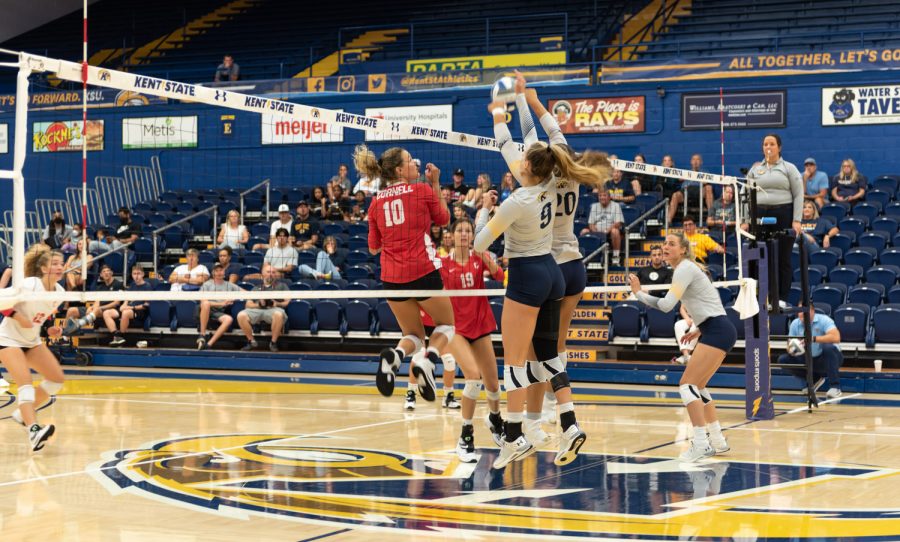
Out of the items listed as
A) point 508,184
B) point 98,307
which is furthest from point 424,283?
point 98,307

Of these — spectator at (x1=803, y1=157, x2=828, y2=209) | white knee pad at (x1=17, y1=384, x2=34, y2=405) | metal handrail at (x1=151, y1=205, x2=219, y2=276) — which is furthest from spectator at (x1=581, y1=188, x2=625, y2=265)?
white knee pad at (x1=17, y1=384, x2=34, y2=405)

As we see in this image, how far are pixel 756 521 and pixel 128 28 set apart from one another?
2594cm

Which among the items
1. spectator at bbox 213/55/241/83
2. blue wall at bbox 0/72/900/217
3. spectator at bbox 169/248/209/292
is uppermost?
spectator at bbox 213/55/241/83

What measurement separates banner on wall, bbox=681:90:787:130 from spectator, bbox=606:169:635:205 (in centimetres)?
220

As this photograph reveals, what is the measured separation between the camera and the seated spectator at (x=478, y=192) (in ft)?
48.6

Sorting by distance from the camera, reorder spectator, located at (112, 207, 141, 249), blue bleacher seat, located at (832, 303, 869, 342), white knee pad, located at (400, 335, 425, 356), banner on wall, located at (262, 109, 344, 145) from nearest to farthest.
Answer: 1. white knee pad, located at (400, 335, 425, 356)
2. blue bleacher seat, located at (832, 303, 869, 342)
3. spectator, located at (112, 207, 141, 249)
4. banner on wall, located at (262, 109, 344, 145)

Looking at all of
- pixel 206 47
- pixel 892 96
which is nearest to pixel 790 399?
pixel 892 96

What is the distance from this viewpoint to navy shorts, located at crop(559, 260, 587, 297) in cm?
743

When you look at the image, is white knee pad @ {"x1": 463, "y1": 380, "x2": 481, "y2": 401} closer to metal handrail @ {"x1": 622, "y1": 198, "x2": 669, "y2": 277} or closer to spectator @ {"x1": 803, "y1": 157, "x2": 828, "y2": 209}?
metal handrail @ {"x1": 622, "y1": 198, "x2": 669, "y2": 277}

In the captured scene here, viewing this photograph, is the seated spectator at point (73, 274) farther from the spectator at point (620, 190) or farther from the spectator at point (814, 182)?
the spectator at point (814, 182)

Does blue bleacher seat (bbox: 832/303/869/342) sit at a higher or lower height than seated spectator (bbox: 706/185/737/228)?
lower

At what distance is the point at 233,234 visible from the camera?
1816cm

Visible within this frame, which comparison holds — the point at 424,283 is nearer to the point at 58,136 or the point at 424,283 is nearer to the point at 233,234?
the point at 233,234

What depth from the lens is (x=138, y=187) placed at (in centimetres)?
2308
